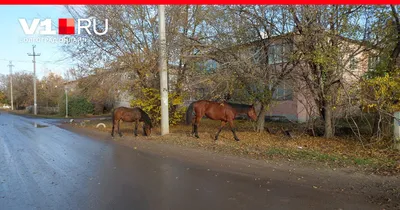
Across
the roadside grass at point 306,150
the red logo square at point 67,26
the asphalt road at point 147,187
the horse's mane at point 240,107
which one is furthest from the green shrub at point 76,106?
the asphalt road at point 147,187

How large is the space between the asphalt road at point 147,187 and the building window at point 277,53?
6516mm

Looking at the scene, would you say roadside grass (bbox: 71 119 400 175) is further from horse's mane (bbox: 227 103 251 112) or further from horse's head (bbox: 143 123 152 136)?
horse's mane (bbox: 227 103 251 112)

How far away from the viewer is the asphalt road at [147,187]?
4.46 m

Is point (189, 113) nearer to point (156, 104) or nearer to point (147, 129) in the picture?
point (147, 129)

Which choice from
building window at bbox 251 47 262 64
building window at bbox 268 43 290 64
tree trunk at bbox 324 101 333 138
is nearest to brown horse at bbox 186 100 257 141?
building window at bbox 251 47 262 64

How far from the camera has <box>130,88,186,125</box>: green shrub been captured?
15288 millimetres

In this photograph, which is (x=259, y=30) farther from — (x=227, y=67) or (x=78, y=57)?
(x=78, y=57)

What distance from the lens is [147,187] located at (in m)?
5.34

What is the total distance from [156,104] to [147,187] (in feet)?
34.9

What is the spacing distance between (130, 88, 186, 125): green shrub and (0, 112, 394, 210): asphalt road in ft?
24.5

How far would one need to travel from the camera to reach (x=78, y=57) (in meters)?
16.5

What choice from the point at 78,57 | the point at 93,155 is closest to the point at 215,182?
the point at 93,155

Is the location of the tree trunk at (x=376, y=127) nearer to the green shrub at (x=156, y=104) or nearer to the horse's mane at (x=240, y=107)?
the horse's mane at (x=240, y=107)

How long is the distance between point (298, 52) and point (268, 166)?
5.15m
